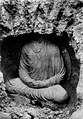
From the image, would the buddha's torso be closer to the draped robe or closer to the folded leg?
the draped robe

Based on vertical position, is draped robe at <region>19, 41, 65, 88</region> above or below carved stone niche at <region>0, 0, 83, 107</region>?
below

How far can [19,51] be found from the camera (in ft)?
Result: 22.0

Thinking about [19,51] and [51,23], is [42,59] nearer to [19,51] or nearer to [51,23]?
[19,51]

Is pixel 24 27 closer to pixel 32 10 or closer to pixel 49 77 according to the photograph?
pixel 32 10

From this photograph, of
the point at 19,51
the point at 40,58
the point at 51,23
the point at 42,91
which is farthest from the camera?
the point at 19,51

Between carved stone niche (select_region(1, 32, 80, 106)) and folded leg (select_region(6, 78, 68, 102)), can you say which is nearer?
folded leg (select_region(6, 78, 68, 102))

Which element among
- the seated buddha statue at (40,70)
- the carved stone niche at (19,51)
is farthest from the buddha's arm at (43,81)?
the carved stone niche at (19,51)

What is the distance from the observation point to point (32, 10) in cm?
619

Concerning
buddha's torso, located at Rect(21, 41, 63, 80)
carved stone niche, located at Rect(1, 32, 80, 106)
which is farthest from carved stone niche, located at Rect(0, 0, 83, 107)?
buddha's torso, located at Rect(21, 41, 63, 80)

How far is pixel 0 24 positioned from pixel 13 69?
2.57 ft

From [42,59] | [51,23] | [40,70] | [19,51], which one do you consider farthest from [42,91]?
[51,23]

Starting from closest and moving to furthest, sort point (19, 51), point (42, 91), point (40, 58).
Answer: point (42, 91)
point (40, 58)
point (19, 51)

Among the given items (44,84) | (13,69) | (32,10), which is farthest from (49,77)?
(32,10)

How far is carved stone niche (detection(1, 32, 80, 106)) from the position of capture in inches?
253
